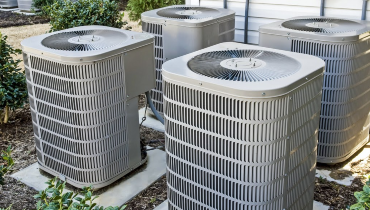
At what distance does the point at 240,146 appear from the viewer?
8.16ft

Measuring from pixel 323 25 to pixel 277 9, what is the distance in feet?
3.96

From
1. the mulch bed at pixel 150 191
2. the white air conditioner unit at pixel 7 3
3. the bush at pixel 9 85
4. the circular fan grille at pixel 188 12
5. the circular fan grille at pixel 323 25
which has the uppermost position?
the circular fan grille at pixel 188 12

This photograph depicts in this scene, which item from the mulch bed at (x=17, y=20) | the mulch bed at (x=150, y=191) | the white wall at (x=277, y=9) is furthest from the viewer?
the mulch bed at (x=17, y=20)

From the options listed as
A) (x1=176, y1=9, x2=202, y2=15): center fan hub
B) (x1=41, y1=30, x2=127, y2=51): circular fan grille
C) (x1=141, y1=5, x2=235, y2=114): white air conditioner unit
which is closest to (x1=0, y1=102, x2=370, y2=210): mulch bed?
(x1=141, y1=5, x2=235, y2=114): white air conditioner unit

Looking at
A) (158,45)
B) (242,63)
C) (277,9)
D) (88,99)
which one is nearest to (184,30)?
(158,45)

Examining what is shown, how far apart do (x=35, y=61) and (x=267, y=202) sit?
90.8 inches

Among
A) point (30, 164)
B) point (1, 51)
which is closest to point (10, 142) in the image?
point (30, 164)

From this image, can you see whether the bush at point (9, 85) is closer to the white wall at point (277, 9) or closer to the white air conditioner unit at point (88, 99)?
the white air conditioner unit at point (88, 99)

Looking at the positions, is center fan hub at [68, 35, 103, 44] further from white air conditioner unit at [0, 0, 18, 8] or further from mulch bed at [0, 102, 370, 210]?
white air conditioner unit at [0, 0, 18, 8]

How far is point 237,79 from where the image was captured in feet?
8.62

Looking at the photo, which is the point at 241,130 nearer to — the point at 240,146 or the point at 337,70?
the point at 240,146

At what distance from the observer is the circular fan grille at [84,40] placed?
3.62 meters

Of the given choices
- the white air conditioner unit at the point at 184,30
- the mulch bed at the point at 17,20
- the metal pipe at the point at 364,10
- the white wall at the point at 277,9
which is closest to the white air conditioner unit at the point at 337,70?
the metal pipe at the point at 364,10

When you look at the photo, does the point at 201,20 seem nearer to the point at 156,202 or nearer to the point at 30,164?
the point at 156,202
